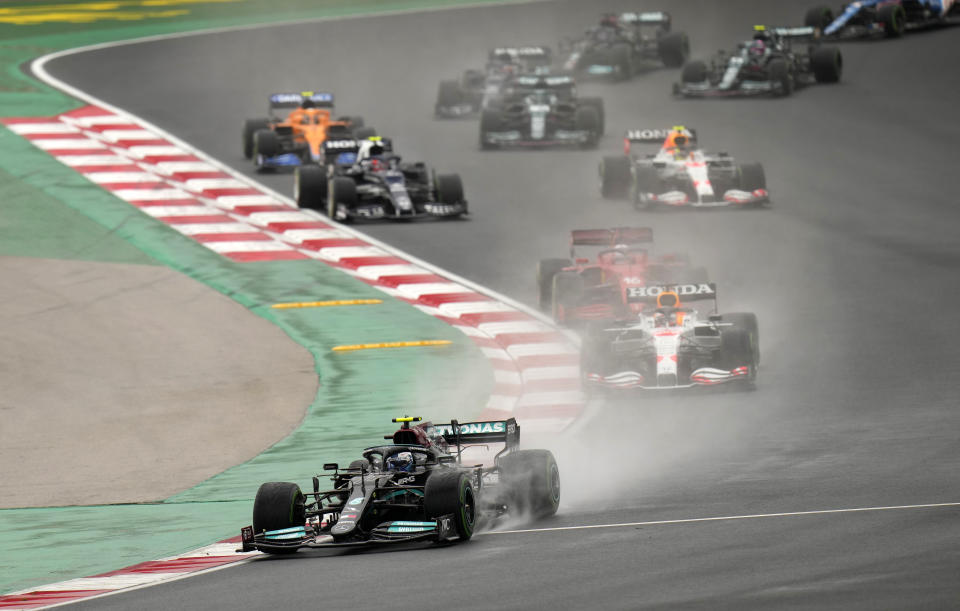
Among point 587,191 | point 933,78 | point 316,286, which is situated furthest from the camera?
point 933,78

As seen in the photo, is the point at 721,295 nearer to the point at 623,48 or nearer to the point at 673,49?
the point at 623,48

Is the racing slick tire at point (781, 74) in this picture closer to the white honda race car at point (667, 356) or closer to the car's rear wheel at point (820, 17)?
the car's rear wheel at point (820, 17)

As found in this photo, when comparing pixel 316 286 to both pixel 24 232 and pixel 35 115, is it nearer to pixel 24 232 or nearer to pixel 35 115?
pixel 24 232

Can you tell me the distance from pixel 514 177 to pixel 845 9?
15.3 meters

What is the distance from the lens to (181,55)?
43.8 metres

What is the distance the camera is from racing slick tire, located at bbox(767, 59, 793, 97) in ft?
125

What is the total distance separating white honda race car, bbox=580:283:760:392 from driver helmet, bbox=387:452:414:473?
240 inches

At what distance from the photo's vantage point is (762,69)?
3866 cm

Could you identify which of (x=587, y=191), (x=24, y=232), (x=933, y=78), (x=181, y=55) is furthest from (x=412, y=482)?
(x=181, y=55)

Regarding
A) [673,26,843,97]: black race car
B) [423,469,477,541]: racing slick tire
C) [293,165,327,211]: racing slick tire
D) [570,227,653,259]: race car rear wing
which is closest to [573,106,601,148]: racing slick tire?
[673,26,843,97]: black race car

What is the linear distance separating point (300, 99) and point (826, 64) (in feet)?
43.2

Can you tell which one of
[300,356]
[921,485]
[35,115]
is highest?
[35,115]

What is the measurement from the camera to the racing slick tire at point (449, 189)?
29.4m

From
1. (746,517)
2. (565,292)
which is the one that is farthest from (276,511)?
Result: (565,292)
